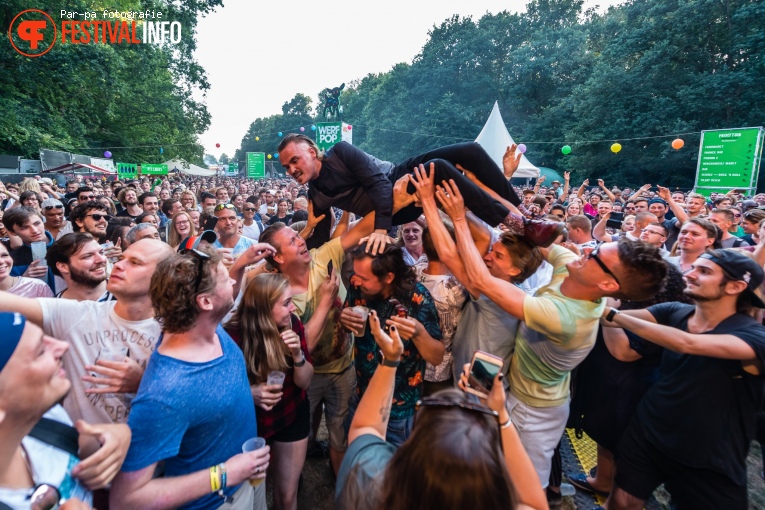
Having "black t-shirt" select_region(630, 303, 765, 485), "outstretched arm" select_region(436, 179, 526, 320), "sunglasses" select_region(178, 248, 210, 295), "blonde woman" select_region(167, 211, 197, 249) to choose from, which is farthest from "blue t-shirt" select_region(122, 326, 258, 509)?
"blonde woman" select_region(167, 211, 197, 249)

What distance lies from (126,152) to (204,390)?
29250 millimetres

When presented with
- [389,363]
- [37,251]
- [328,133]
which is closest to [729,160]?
[328,133]

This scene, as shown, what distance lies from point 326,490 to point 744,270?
3226mm

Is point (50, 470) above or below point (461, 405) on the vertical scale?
below

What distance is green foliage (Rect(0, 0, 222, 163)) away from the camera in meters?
14.1

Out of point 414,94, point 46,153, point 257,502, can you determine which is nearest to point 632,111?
point 414,94

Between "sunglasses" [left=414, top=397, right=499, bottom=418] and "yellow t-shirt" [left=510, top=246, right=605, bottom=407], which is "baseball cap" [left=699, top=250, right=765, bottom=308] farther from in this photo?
"sunglasses" [left=414, top=397, right=499, bottom=418]

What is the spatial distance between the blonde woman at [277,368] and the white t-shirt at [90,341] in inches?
19.8

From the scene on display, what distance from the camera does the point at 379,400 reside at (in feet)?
4.92

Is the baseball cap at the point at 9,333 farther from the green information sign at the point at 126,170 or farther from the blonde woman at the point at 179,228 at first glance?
the green information sign at the point at 126,170

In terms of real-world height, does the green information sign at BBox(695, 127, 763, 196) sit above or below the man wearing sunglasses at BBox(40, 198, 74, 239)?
above

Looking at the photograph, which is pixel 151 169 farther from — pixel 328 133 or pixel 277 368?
pixel 277 368

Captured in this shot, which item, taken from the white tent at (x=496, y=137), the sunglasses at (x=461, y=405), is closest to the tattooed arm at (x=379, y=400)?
the sunglasses at (x=461, y=405)

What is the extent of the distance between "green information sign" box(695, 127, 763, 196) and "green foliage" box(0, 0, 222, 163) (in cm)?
2301
